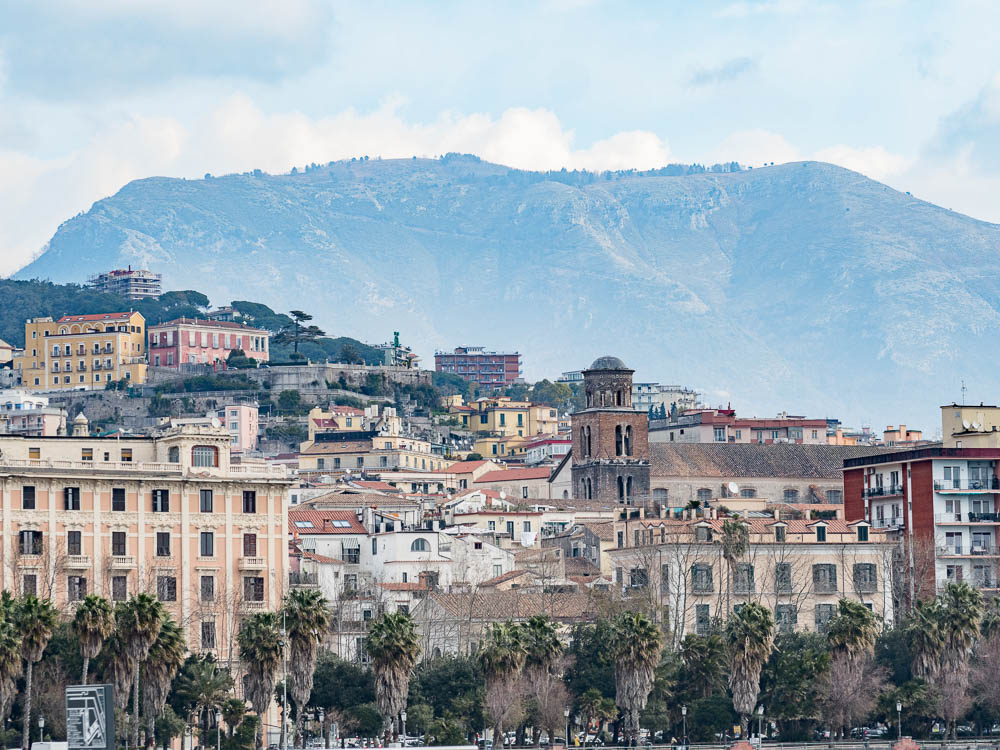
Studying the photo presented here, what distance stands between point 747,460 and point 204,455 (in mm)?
80821

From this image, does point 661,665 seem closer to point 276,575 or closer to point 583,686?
point 583,686

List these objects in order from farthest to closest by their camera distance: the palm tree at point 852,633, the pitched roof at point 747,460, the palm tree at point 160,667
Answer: the pitched roof at point 747,460 → the palm tree at point 852,633 → the palm tree at point 160,667

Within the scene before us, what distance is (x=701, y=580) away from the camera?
121250 mm

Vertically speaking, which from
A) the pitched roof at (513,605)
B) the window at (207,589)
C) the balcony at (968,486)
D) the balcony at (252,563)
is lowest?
the pitched roof at (513,605)

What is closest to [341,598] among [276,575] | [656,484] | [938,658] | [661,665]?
[276,575]

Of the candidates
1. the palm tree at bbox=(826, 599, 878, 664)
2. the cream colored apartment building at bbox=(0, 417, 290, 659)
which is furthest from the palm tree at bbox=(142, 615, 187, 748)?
the palm tree at bbox=(826, 599, 878, 664)

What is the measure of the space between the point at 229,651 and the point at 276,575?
836 centimetres

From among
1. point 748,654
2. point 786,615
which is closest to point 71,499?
point 748,654

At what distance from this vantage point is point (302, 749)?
9406 cm

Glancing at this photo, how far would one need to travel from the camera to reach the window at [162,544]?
364 ft

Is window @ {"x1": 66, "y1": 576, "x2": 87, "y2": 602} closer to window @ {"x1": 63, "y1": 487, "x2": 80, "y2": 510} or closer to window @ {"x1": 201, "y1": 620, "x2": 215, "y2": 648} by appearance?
window @ {"x1": 63, "y1": 487, "x2": 80, "y2": 510}

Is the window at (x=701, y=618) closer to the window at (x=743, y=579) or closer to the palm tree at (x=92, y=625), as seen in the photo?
the window at (x=743, y=579)

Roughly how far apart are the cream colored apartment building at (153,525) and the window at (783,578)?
27.4 meters

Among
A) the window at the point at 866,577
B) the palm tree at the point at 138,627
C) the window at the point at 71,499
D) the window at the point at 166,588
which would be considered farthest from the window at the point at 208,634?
the window at the point at 866,577
